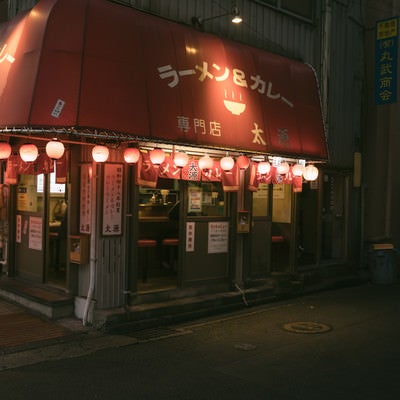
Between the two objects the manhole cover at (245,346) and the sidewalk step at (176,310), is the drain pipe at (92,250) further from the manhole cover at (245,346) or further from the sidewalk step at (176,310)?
the manhole cover at (245,346)

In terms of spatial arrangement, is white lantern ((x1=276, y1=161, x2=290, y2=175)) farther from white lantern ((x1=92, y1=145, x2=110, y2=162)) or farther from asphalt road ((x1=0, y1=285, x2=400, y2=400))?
white lantern ((x1=92, y1=145, x2=110, y2=162))

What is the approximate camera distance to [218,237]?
12.3m

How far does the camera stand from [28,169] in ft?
35.2

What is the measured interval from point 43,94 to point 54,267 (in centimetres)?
524

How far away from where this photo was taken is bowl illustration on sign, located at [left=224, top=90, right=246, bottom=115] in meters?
11.3

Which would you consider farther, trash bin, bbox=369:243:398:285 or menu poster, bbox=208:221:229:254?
trash bin, bbox=369:243:398:285

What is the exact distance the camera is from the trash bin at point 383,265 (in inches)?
625

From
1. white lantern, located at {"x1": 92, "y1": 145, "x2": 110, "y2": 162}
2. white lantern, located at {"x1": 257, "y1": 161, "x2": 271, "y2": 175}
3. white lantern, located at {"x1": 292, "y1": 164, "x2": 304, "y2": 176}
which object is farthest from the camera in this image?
white lantern, located at {"x1": 292, "y1": 164, "x2": 304, "y2": 176}

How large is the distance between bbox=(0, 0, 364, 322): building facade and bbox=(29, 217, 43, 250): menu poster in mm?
45

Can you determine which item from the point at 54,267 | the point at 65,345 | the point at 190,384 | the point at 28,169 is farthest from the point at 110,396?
the point at 54,267

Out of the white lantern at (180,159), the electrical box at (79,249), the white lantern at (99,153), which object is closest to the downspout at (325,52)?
the white lantern at (180,159)

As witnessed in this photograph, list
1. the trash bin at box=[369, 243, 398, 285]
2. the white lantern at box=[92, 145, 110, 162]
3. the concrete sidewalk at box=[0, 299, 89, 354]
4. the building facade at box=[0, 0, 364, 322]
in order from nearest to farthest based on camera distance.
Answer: the concrete sidewalk at box=[0, 299, 89, 354] < the building facade at box=[0, 0, 364, 322] < the white lantern at box=[92, 145, 110, 162] < the trash bin at box=[369, 243, 398, 285]

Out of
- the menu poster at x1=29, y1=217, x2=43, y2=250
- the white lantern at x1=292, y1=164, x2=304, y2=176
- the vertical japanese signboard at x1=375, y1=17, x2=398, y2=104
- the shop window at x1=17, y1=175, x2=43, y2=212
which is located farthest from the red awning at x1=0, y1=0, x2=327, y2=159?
the vertical japanese signboard at x1=375, y1=17, x2=398, y2=104

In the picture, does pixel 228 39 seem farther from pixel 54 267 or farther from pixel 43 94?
pixel 54 267
